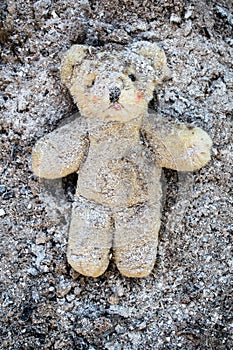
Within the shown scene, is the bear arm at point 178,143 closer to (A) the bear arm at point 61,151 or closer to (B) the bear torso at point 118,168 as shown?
(B) the bear torso at point 118,168

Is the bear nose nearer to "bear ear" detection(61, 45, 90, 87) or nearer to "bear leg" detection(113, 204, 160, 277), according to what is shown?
"bear ear" detection(61, 45, 90, 87)

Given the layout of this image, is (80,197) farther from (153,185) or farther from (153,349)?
(153,349)

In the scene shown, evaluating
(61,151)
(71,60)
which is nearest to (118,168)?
(61,151)

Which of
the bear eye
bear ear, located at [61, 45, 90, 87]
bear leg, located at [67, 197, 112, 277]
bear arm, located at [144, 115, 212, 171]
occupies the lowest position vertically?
bear leg, located at [67, 197, 112, 277]

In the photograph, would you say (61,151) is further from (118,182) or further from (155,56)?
(155,56)

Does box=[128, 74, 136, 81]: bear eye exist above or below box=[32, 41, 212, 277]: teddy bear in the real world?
above

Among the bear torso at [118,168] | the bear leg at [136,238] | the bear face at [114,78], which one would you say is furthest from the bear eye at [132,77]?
the bear leg at [136,238]

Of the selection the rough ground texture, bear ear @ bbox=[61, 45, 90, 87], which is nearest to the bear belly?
the rough ground texture

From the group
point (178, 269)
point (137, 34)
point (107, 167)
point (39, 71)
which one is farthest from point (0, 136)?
point (178, 269)
